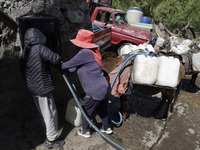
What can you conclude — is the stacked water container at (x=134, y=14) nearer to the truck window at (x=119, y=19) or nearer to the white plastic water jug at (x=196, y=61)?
the truck window at (x=119, y=19)

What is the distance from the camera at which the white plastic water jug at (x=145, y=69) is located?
274 centimetres

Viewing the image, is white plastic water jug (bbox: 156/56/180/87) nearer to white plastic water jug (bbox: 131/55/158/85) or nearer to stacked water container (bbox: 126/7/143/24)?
white plastic water jug (bbox: 131/55/158/85)

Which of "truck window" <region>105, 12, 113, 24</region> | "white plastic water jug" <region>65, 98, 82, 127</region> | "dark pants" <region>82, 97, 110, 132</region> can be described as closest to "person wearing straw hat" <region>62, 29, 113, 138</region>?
"dark pants" <region>82, 97, 110, 132</region>

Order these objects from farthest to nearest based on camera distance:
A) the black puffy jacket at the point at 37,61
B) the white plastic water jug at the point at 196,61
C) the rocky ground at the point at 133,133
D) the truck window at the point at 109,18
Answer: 1. the truck window at the point at 109,18
2. the white plastic water jug at the point at 196,61
3. the rocky ground at the point at 133,133
4. the black puffy jacket at the point at 37,61

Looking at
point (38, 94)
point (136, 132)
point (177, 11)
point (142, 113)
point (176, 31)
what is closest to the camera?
point (38, 94)

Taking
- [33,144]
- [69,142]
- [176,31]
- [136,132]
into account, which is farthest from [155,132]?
[176,31]

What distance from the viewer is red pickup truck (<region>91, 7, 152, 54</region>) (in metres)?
6.87

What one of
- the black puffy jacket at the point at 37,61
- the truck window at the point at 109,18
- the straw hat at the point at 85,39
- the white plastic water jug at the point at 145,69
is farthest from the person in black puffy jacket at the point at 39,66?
the truck window at the point at 109,18

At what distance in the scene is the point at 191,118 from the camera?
148 inches

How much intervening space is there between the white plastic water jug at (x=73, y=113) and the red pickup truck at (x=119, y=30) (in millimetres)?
4614

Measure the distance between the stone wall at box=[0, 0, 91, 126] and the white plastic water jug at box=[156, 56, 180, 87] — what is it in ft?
5.90

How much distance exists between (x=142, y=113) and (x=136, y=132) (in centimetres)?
72

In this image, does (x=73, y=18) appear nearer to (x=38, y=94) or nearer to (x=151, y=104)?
(x=38, y=94)

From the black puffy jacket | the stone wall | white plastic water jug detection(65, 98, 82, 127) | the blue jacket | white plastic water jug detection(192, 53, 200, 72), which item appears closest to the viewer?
the black puffy jacket
